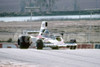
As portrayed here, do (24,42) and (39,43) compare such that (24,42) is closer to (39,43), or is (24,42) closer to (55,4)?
(39,43)

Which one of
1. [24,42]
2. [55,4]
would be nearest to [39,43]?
[24,42]

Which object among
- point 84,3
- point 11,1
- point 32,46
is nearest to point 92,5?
point 84,3

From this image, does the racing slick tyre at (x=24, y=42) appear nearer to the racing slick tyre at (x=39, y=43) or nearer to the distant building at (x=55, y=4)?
the racing slick tyre at (x=39, y=43)

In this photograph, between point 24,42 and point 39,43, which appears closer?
point 39,43

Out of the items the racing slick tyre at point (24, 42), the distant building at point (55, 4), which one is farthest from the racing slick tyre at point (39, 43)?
the distant building at point (55, 4)

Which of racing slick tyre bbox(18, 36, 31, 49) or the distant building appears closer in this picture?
racing slick tyre bbox(18, 36, 31, 49)

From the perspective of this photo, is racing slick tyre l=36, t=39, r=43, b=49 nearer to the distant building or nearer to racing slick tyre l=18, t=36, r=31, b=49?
racing slick tyre l=18, t=36, r=31, b=49

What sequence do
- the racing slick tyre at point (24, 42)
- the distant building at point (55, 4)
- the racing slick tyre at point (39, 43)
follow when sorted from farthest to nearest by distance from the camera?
1. the distant building at point (55, 4)
2. the racing slick tyre at point (24, 42)
3. the racing slick tyre at point (39, 43)

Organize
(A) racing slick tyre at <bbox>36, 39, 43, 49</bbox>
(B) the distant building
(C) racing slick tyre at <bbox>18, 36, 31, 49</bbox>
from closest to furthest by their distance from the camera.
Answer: (A) racing slick tyre at <bbox>36, 39, 43, 49</bbox> → (C) racing slick tyre at <bbox>18, 36, 31, 49</bbox> → (B) the distant building

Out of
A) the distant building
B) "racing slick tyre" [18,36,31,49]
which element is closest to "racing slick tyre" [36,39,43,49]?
"racing slick tyre" [18,36,31,49]

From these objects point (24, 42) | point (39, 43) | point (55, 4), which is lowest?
point (55, 4)

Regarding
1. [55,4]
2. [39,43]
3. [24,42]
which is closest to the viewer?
[39,43]

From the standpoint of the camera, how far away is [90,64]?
1280 centimetres

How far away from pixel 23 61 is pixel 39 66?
5.69ft
